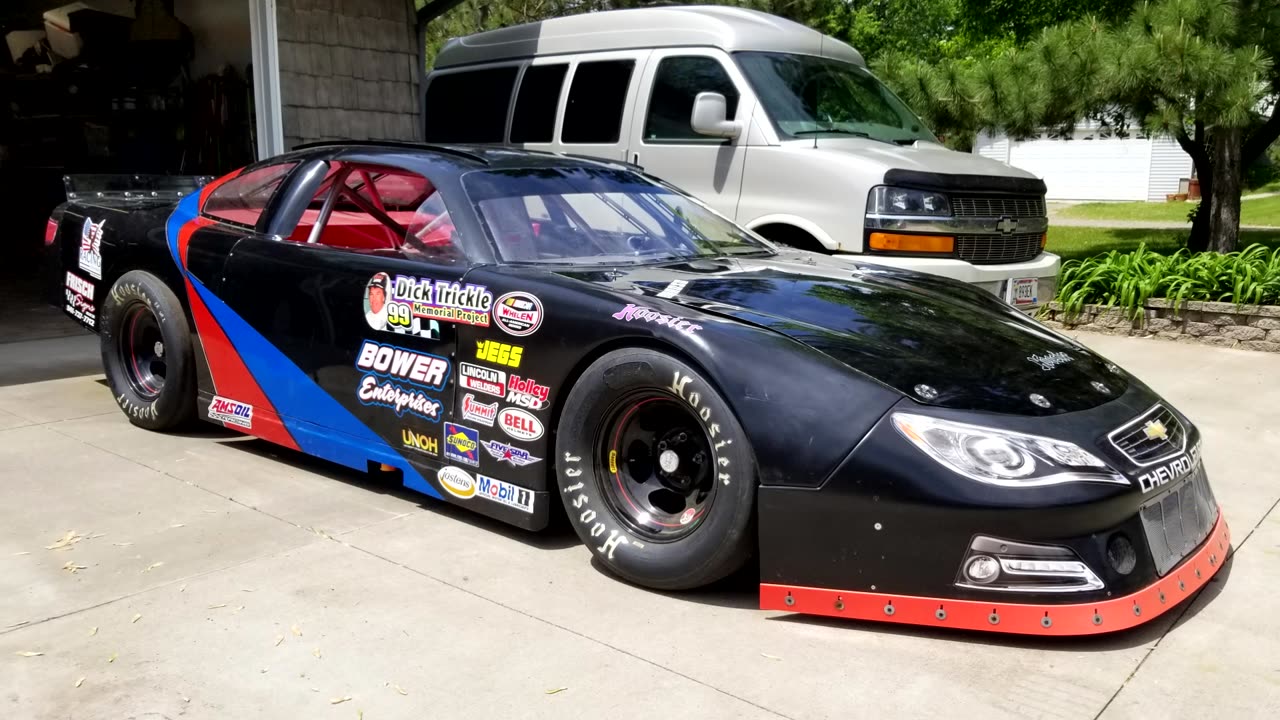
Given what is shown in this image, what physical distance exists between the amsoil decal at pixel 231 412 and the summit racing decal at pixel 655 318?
6.80 feet

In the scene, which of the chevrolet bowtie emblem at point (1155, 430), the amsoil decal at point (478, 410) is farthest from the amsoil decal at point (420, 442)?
the chevrolet bowtie emblem at point (1155, 430)

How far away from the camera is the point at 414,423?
4.09 metres

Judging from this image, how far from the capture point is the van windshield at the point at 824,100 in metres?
7.25

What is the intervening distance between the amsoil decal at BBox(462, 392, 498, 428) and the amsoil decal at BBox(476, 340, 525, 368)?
0.48 ft

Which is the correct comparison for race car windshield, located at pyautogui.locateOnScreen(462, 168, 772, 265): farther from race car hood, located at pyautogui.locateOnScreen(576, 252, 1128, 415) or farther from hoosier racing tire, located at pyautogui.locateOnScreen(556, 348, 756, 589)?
hoosier racing tire, located at pyautogui.locateOnScreen(556, 348, 756, 589)

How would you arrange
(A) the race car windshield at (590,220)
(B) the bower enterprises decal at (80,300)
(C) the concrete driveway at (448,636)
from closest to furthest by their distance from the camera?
(C) the concrete driveway at (448,636), (A) the race car windshield at (590,220), (B) the bower enterprises decal at (80,300)

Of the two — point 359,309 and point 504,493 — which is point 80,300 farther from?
point 504,493

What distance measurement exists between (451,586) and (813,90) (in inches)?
198

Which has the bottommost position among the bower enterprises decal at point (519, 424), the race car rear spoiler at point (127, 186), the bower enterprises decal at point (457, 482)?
the bower enterprises decal at point (457, 482)

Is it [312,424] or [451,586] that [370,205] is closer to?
[312,424]

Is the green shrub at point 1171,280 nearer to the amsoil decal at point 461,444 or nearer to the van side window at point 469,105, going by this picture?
the van side window at point 469,105

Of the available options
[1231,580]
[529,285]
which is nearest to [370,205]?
[529,285]

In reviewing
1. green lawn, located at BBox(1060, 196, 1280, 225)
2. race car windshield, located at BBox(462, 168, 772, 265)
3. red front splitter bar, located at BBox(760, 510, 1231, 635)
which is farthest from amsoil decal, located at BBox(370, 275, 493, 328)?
green lawn, located at BBox(1060, 196, 1280, 225)

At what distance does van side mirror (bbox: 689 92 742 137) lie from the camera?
696 cm
